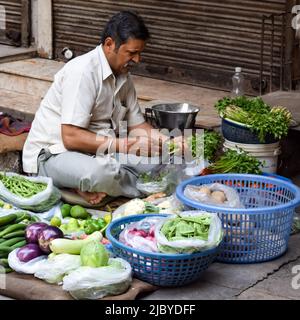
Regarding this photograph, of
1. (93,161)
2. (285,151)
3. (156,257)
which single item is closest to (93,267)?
(156,257)

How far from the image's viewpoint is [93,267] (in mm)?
5051

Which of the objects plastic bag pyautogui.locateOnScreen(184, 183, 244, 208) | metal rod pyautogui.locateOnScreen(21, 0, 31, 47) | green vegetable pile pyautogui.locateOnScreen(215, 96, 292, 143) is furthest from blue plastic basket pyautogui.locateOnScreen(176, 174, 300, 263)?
metal rod pyautogui.locateOnScreen(21, 0, 31, 47)

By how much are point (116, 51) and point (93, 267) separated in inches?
74.3

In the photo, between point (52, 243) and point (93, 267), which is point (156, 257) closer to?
point (93, 267)

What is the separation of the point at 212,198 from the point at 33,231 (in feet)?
3.73

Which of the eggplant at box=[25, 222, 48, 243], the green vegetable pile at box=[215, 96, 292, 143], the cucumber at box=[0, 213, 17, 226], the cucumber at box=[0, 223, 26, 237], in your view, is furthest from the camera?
the green vegetable pile at box=[215, 96, 292, 143]

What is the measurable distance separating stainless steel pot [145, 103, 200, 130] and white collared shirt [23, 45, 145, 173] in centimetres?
16

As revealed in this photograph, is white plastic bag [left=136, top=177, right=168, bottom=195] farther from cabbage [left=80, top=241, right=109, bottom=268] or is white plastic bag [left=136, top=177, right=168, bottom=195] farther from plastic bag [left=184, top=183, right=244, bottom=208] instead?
cabbage [left=80, top=241, right=109, bottom=268]

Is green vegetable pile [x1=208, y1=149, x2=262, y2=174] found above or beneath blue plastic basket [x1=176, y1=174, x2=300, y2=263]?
above

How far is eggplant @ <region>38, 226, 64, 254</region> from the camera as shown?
541cm

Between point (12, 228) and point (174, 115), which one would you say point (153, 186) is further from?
point (12, 228)

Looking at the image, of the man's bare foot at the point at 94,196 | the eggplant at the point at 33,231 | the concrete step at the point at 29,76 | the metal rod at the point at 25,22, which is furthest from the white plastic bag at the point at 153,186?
the metal rod at the point at 25,22

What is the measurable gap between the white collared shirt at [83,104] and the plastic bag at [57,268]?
138 cm

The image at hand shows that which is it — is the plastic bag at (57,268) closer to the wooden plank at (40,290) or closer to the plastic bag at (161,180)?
the wooden plank at (40,290)
